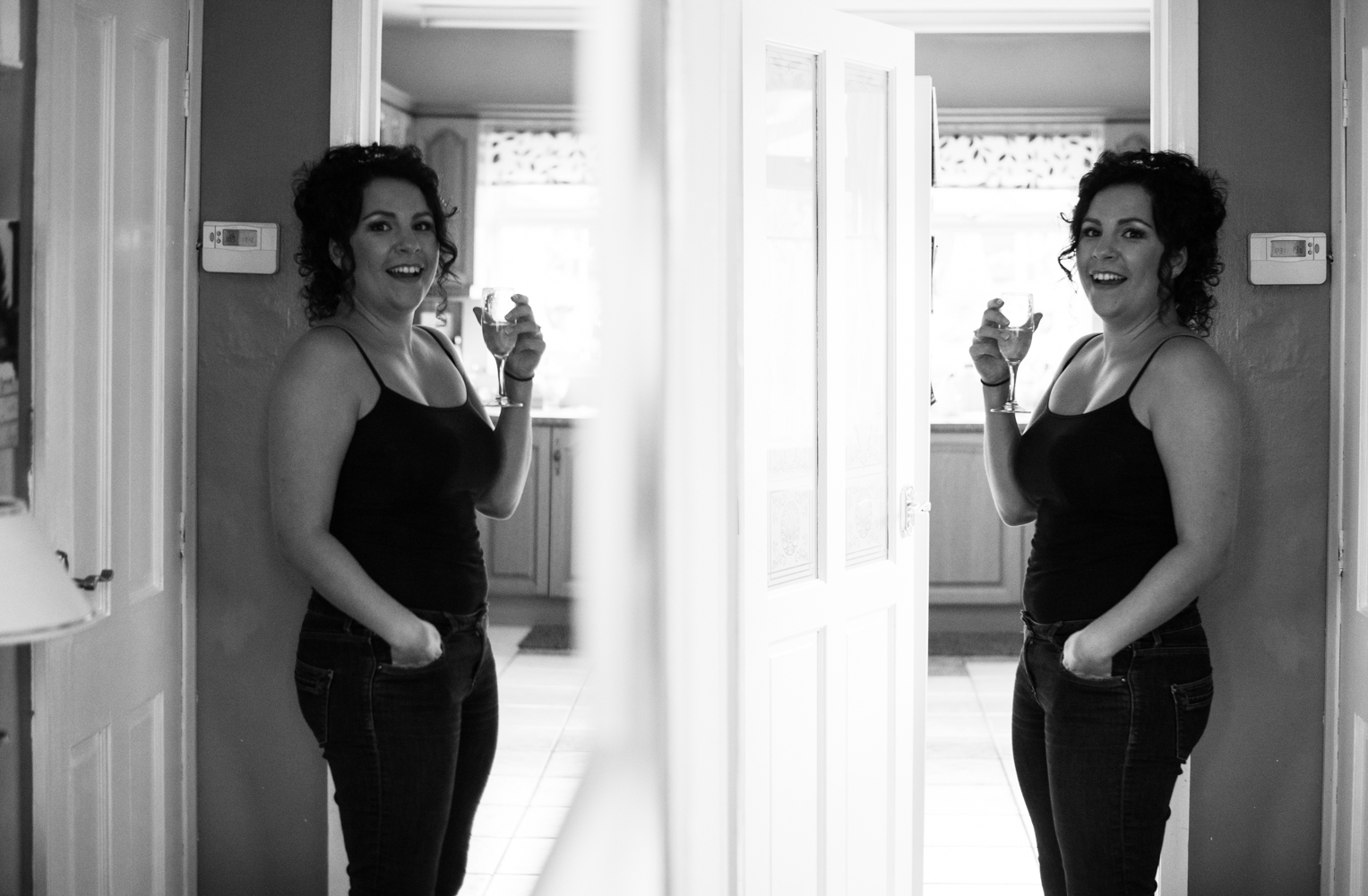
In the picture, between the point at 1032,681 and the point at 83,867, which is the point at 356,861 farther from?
the point at 1032,681

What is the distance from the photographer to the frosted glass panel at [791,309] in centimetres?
228

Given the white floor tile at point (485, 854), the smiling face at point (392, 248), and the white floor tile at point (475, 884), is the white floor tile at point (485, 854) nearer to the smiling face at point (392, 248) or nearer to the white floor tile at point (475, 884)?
the white floor tile at point (475, 884)

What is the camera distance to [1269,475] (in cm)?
247

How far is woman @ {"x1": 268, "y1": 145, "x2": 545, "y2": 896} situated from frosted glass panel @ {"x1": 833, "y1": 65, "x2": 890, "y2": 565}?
1.12 m

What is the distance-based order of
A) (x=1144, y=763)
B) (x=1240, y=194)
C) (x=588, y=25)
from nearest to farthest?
(x=588, y=25) → (x=1144, y=763) → (x=1240, y=194)

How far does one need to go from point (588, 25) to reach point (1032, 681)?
127 cm

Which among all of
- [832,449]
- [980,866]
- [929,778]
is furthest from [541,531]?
[929,778]

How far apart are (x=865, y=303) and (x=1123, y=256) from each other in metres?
0.53

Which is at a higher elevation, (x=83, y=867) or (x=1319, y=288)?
(x=1319, y=288)

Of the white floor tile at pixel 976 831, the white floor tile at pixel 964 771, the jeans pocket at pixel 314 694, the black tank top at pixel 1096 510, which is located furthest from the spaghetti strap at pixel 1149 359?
the white floor tile at pixel 964 771

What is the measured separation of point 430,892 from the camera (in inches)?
54.1

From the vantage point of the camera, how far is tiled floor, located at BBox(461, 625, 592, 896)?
1407 millimetres

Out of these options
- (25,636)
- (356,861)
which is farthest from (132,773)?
(356,861)

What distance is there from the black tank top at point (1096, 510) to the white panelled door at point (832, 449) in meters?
0.46
